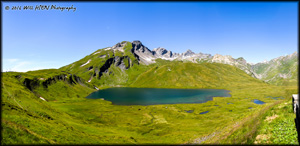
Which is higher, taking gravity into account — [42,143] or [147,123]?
[42,143]

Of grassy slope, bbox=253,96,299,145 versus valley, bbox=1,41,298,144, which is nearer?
grassy slope, bbox=253,96,299,145

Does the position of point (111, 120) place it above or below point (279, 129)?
Result: below

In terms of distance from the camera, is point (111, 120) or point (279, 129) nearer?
point (279, 129)

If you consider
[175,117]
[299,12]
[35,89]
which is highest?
[299,12]

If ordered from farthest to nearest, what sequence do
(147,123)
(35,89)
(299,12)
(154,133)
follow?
(35,89) → (147,123) → (154,133) → (299,12)

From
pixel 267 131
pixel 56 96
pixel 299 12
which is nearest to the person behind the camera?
pixel 299 12

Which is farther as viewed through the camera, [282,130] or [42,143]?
[42,143]

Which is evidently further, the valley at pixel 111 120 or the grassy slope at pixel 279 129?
the valley at pixel 111 120

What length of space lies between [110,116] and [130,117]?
14.1 meters

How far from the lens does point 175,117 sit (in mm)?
100000

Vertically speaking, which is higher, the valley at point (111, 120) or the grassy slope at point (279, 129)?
the grassy slope at point (279, 129)

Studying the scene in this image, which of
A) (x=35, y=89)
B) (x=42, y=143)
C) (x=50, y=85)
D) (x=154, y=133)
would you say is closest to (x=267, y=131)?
(x=42, y=143)

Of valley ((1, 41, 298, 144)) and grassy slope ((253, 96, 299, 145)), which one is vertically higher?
grassy slope ((253, 96, 299, 145))

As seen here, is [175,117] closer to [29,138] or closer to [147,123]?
[147,123]
